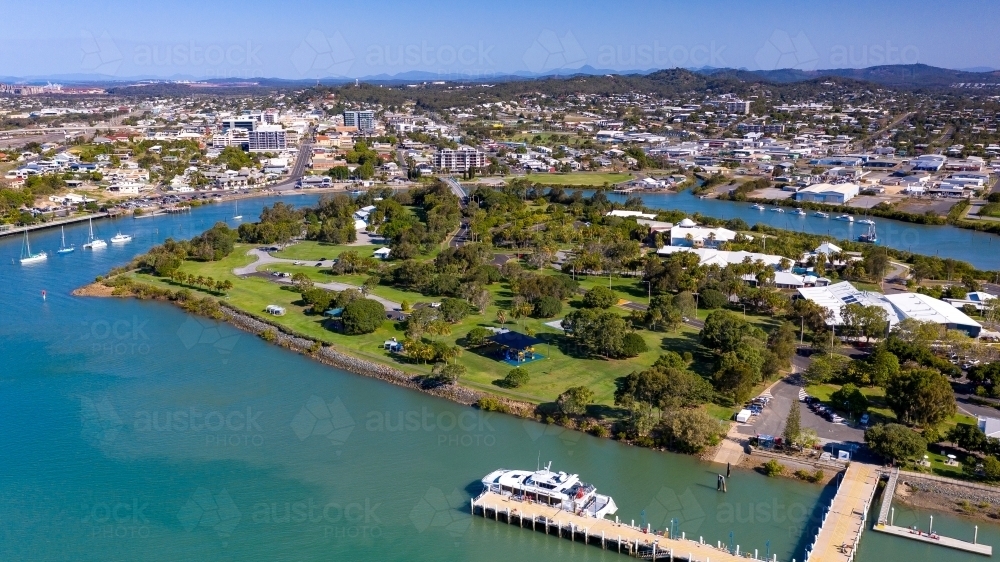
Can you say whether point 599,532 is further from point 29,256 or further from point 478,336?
point 29,256

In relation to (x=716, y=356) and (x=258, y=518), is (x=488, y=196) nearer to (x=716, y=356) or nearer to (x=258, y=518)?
(x=716, y=356)

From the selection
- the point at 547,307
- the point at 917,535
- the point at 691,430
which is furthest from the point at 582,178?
the point at 917,535

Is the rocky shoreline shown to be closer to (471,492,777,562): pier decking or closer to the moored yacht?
(471,492,777,562): pier decking

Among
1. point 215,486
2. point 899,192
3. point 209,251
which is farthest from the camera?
point 899,192

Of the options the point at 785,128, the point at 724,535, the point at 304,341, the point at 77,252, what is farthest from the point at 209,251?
the point at 785,128

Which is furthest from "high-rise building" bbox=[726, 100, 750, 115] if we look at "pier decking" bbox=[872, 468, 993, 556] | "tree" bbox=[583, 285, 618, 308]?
"pier decking" bbox=[872, 468, 993, 556]

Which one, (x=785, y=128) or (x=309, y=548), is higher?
(x=785, y=128)
